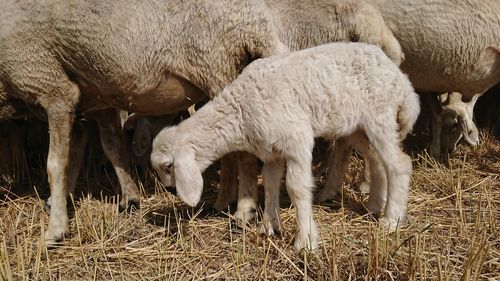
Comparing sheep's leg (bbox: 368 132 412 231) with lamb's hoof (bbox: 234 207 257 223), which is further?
lamb's hoof (bbox: 234 207 257 223)

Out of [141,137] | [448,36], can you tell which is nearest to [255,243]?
[141,137]

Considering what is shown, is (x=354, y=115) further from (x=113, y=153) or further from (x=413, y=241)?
(x=113, y=153)

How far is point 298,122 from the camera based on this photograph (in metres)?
3.87

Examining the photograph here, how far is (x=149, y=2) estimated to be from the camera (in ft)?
14.4

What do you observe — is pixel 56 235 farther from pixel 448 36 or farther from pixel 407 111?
pixel 448 36

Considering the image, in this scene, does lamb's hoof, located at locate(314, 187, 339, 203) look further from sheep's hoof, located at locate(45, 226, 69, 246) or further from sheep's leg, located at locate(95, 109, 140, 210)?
sheep's hoof, located at locate(45, 226, 69, 246)

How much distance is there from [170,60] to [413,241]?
1952mm

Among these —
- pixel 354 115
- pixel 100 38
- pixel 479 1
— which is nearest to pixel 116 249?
pixel 100 38

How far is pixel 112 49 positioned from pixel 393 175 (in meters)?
A: 1.99

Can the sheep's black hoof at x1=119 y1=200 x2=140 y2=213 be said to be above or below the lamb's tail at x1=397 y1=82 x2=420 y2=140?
below

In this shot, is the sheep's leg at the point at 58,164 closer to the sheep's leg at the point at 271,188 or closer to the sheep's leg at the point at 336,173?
the sheep's leg at the point at 271,188

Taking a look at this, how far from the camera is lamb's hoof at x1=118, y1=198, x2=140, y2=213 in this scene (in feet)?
16.3

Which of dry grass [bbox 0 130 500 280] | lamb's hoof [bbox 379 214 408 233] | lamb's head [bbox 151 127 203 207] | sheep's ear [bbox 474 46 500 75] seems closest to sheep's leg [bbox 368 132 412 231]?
lamb's hoof [bbox 379 214 408 233]

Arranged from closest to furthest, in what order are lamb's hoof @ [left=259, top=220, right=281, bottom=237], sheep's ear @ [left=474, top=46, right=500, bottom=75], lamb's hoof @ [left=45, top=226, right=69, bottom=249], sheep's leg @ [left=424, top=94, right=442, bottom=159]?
lamb's hoof @ [left=259, top=220, right=281, bottom=237] < lamb's hoof @ [left=45, top=226, right=69, bottom=249] < sheep's ear @ [left=474, top=46, right=500, bottom=75] < sheep's leg @ [left=424, top=94, right=442, bottom=159]
